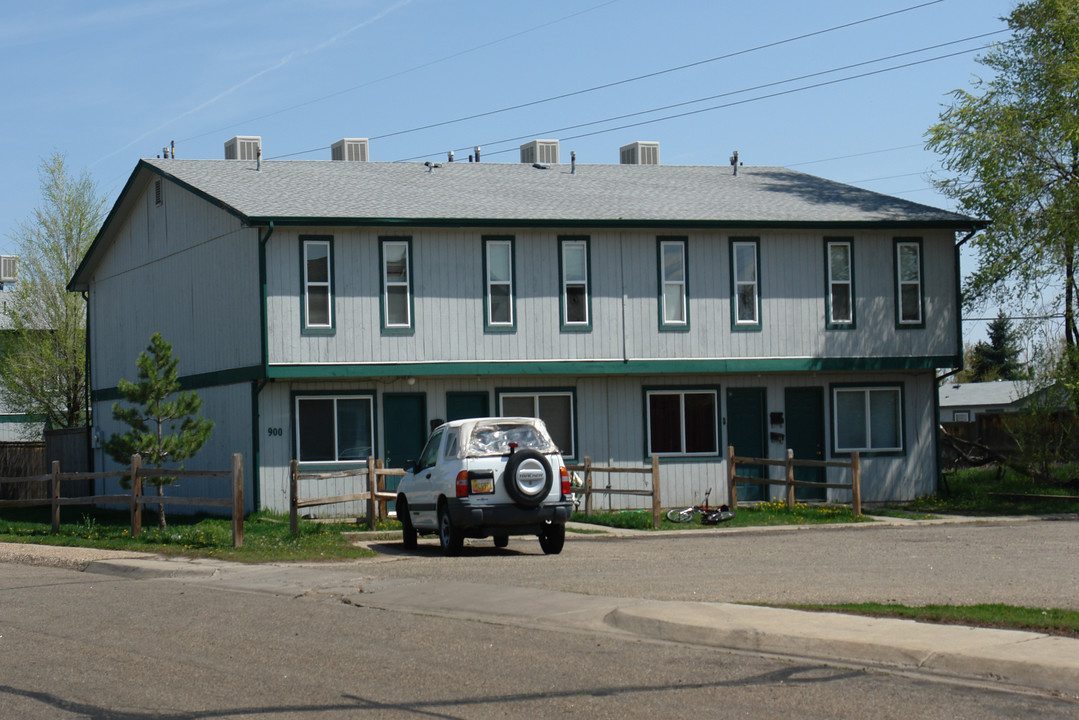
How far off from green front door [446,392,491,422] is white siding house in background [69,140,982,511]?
0.17 feet

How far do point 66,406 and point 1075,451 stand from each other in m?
32.8

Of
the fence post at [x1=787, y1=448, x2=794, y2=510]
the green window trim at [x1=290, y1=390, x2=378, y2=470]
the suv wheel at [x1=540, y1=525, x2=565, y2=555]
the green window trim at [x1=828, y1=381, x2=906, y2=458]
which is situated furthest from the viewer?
the green window trim at [x1=828, y1=381, x2=906, y2=458]

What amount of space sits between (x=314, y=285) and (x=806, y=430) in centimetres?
1169

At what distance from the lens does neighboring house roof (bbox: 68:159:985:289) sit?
83.8 feet

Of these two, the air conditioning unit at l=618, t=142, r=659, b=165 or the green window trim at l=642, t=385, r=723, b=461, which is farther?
the air conditioning unit at l=618, t=142, r=659, b=165

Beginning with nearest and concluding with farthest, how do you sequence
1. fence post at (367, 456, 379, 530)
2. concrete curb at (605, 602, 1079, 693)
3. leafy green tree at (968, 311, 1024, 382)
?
concrete curb at (605, 602, 1079, 693) → fence post at (367, 456, 379, 530) → leafy green tree at (968, 311, 1024, 382)

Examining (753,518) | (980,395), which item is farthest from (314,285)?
(980,395)

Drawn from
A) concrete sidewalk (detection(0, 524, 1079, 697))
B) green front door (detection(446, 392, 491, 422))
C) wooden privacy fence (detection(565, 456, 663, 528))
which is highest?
green front door (detection(446, 392, 491, 422))

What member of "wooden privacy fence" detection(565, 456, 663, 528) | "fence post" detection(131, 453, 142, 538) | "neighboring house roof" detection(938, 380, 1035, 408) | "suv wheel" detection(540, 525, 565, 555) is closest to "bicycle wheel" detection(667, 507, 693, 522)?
"wooden privacy fence" detection(565, 456, 663, 528)

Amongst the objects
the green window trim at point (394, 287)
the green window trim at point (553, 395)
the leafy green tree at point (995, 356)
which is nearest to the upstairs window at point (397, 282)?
the green window trim at point (394, 287)

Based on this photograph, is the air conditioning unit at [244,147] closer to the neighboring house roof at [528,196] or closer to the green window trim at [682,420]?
the neighboring house roof at [528,196]

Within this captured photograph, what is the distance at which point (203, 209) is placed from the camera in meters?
27.7

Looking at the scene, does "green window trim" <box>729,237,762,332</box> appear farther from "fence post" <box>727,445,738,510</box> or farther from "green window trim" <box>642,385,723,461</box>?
"fence post" <box>727,445,738,510</box>

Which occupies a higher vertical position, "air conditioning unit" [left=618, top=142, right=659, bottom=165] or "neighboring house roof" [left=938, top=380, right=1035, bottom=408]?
"air conditioning unit" [left=618, top=142, right=659, bottom=165]
